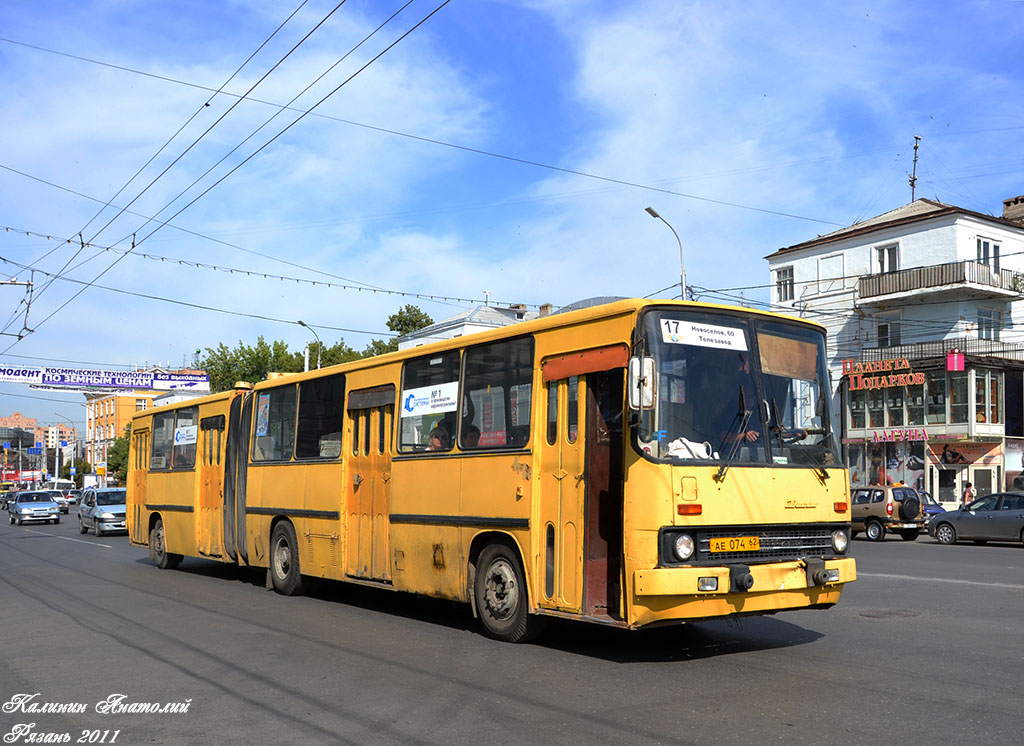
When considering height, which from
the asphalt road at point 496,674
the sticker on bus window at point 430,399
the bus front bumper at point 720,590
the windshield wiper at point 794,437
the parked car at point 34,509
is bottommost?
the parked car at point 34,509

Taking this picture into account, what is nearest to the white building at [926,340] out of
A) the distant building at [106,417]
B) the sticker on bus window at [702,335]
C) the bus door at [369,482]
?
the bus door at [369,482]

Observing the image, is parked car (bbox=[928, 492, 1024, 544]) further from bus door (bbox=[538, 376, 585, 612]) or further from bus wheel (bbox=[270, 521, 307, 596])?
bus door (bbox=[538, 376, 585, 612])

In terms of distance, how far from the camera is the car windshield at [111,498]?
32625 mm

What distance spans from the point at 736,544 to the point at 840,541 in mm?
1330

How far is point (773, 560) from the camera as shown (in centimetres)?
849

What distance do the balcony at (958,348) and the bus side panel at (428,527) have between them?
114 feet

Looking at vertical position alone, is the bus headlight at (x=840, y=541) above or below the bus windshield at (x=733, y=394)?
below

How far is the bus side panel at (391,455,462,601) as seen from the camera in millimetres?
10594

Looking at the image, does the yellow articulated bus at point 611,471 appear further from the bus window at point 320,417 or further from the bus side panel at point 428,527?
the bus window at point 320,417

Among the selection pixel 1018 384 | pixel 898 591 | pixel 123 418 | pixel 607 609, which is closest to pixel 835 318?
pixel 1018 384

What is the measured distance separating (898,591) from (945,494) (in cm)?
2958

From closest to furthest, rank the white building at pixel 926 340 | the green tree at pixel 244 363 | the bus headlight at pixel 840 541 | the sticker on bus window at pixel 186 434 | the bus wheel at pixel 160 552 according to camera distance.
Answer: the bus headlight at pixel 840 541 < the sticker on bus window at pixel 186 434 < the bus wheel at pixel 160 552 < the white building at pixel 926 340 < the green tree at pixel 244 363

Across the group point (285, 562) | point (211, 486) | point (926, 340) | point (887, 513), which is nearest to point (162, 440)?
point (211, 486)

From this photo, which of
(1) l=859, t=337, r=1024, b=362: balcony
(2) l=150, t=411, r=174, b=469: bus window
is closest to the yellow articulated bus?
(2) l=150, t=411, r=174, b=469: bus window
